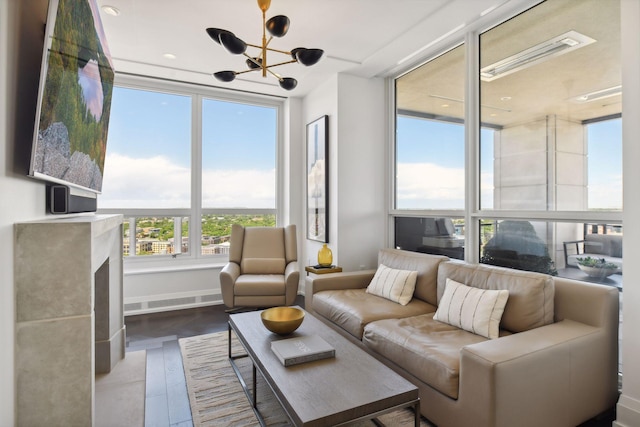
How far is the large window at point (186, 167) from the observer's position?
430cm

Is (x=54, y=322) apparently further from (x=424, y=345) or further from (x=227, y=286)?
(x=227, y=286)

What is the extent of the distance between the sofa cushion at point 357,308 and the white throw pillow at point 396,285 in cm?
5

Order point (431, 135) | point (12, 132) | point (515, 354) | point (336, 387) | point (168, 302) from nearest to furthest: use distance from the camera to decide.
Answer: point (12, 132) → point (336, 387) → point (515, 354) → point (431, 135) → point (168, 302)

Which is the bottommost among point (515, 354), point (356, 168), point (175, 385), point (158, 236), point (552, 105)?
point (175, 385)

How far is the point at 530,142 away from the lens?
266 cm

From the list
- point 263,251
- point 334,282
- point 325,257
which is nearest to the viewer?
point 334,282

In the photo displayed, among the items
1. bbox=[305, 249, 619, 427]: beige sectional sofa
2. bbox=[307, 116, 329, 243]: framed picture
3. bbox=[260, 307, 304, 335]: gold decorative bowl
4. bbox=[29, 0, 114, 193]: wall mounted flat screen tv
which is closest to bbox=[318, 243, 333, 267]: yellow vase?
bbox=[307, 116, 329, 243]: framed picture

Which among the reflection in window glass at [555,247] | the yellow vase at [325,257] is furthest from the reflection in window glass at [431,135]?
the yellow vase at [325,257]

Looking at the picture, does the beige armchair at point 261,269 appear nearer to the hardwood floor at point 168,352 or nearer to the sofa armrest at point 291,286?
the sofa armrest at point 291,286

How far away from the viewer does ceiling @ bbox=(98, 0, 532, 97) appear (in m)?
2.68

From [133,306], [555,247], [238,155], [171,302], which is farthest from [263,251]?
[555,247]

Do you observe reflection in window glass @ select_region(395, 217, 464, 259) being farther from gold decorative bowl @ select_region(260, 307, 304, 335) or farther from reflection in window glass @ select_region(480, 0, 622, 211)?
gold decorative bowl @ select_region(260, 307, 304, 335)

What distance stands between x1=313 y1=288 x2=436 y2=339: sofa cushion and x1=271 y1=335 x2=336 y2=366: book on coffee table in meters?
0.69

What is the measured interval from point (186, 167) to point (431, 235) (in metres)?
3.23
